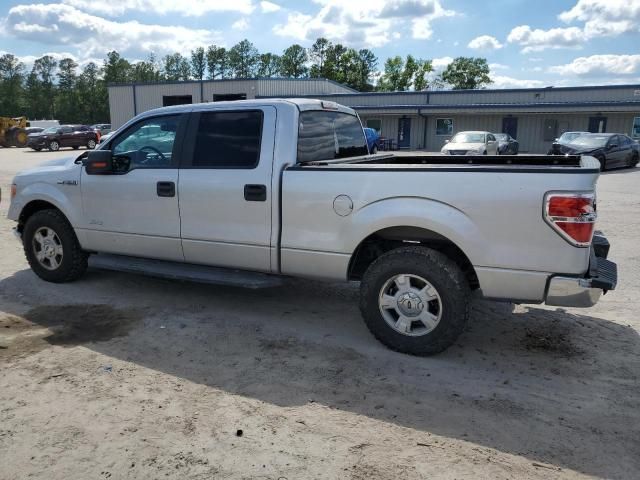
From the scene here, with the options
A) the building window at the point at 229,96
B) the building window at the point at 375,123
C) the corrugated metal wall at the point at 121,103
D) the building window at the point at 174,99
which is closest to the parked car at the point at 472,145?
the building window at the point at 375,123

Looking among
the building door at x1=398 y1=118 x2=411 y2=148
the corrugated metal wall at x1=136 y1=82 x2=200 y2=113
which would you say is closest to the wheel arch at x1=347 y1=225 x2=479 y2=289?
the building door at x1=398 y1=118 x2=411 y2=148

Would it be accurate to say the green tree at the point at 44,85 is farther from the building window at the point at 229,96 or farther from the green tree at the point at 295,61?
the building window at the point at 229,96

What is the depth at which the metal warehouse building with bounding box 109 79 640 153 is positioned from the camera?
34000mm

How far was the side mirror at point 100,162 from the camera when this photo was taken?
5285mm

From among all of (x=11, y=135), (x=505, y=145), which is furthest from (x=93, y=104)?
(x=505, y=145)

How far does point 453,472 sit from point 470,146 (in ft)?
70.1

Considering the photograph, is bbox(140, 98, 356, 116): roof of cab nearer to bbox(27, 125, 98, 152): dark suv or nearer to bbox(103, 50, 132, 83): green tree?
bbox(27, 125, 98, 152): dark suv

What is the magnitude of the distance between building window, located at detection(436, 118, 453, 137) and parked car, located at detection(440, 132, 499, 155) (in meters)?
14.0

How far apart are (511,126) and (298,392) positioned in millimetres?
36384

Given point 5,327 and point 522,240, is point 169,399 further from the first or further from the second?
point 522,240

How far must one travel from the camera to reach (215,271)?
5035 millimetres

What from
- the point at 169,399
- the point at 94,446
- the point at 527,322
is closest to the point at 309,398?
the point at 169,399

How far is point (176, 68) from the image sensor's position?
14275 cm

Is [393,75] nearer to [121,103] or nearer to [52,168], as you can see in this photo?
[121,103]
